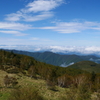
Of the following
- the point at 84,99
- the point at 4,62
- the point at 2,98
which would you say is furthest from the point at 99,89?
the point at 4,62

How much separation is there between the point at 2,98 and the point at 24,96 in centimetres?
1779

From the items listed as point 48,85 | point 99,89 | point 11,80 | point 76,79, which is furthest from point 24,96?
point 76,79

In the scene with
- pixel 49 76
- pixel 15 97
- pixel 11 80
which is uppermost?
pixel 15 97

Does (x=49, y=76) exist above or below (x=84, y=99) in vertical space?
below

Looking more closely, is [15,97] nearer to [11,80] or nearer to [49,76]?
[11,80]

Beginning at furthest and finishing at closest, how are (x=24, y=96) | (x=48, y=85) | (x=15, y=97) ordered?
(x=48, y=85), (x=15, y=97), (x=24, y=96)

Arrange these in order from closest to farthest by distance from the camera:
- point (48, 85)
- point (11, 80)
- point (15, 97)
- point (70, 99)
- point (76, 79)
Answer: point (15, 97) < point (70, 99) < point (11, 80) < point (48, 85) < point (76, 79)

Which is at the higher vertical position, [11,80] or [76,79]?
[11,80]

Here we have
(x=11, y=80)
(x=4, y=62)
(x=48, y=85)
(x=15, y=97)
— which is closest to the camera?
(x=15, y=97)

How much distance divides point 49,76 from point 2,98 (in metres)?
54.8

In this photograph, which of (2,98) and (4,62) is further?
(4,62)

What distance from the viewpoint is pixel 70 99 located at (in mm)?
28922

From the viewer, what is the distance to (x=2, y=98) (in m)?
35.8

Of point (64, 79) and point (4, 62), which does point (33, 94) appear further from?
point (4, 62)
